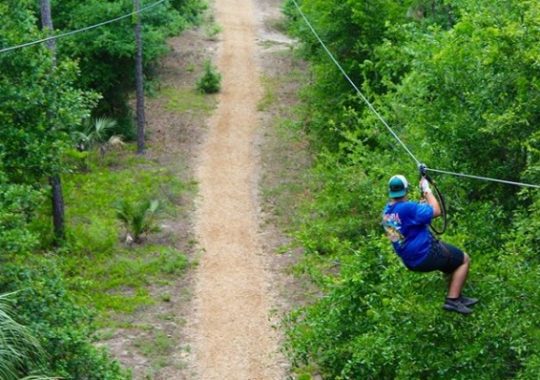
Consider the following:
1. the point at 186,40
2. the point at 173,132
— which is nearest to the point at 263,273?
the point at 173,132

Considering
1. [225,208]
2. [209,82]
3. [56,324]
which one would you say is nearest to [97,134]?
[225,208]

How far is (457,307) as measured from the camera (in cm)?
827

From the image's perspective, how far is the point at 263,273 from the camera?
18.3 meters

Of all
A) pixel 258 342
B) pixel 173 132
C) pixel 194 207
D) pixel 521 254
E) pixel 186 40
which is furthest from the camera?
pixel 186 40

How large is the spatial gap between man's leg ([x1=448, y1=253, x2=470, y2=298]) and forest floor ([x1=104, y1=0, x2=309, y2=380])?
461cm

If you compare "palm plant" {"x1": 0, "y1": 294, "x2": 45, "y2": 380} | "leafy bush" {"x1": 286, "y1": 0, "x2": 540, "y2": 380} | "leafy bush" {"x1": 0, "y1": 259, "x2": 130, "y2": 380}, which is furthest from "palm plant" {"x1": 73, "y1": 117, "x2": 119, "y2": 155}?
"palm plant" {"x1": 0, "y1": 294, "x2": 45, "y2": 380}

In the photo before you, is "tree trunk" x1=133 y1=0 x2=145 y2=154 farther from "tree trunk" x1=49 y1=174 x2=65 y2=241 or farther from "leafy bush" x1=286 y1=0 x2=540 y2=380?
"leafy bush" x1=286 y1=0 x2=540 y2=380

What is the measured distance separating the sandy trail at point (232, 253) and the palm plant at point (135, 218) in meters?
1.41

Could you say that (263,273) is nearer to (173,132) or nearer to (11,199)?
(11,199)

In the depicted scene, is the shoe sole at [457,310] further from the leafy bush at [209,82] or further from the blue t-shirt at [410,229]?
the leafy bush at [209,82]

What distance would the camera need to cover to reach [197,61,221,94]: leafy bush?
30.3m

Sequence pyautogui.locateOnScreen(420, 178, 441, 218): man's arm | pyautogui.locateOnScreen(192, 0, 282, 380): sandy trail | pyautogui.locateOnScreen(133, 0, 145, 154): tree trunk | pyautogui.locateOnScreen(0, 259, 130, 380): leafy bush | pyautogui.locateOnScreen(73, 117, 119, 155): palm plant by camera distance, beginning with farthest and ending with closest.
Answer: pyautogui.locateOnScreen(73, 117, 119, 155): palm plant < pyautogui.locateOnScreen(133, 0, 145, 154): tree trunk < pyautogui.locateOnScreen(192, 0, 282, 380): sandy trail < pyautogui.locateOnScreen(0, 259, 130, 380): leafy bush < pyautogui.locateOnScreen(420, 178, 441, 218): man's arm

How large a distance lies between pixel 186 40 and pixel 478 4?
84.3ft

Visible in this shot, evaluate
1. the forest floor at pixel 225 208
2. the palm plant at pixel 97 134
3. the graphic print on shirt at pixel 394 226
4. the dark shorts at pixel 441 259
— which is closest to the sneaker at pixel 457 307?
the dark shorts at pixel 441 259
